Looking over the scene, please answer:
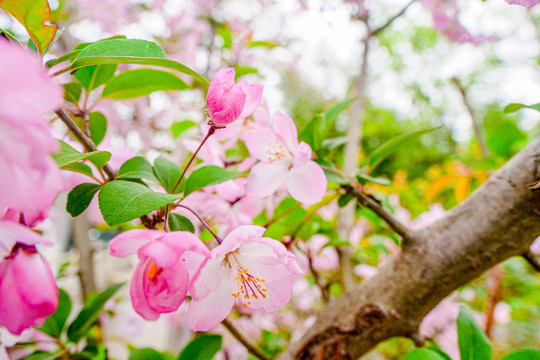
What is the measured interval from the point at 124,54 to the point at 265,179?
25 cm

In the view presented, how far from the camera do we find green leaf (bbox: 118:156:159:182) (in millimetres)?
408

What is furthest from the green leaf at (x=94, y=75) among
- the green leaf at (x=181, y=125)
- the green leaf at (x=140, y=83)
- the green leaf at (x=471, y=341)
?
the green leaf at (x=471, y=341)

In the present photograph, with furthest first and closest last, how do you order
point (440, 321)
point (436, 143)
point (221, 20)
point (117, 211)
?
point (436, 143), point (221, 20), point (440, 321), point (117, 211)

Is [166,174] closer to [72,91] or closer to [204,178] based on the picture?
[204,178]

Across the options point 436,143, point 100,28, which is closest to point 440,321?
point 100,28

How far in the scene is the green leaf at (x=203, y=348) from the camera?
53cm

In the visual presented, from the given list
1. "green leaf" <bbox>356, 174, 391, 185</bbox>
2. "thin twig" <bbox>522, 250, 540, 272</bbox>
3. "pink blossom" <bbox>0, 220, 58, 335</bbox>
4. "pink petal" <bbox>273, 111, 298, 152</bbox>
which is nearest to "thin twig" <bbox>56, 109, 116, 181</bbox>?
"pink blossom" <bbox>0, 220, 58, 335</bbox>

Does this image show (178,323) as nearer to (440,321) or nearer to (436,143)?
(440,321)

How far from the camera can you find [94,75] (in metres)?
0.49

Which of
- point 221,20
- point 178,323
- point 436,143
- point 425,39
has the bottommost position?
point 436,143

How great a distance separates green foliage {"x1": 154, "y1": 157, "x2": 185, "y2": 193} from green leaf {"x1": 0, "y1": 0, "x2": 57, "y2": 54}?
0.17 metres

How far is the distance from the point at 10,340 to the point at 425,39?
24.3ft

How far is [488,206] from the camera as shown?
0.48 metres

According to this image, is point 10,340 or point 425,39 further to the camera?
point 425,39
